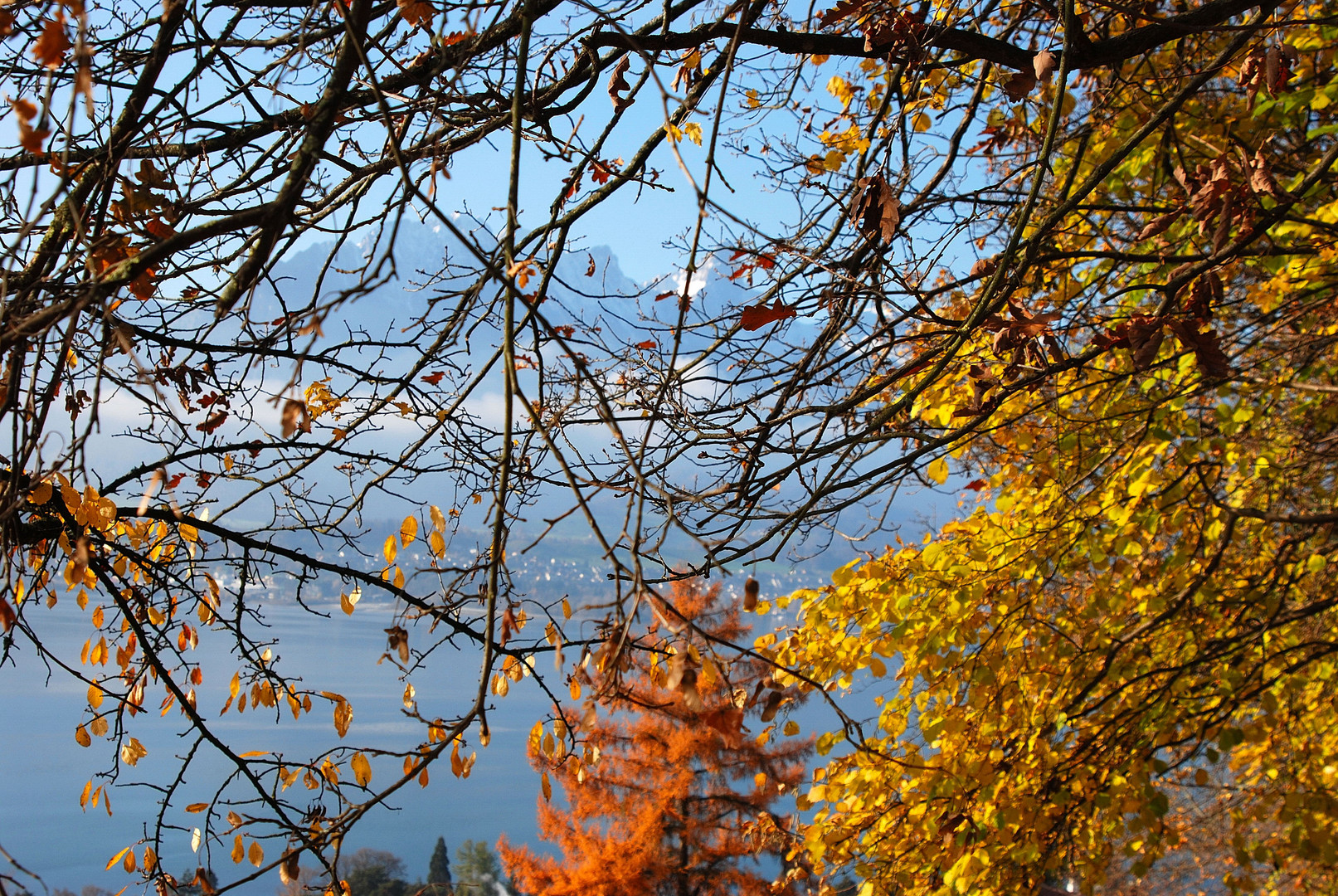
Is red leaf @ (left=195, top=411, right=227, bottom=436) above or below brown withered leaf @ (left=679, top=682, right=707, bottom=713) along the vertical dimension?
above

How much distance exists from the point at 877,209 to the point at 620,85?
88cm

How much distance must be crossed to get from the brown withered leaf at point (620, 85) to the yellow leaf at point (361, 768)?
197 centimetres

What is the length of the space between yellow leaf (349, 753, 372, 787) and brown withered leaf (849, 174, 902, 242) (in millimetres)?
1940

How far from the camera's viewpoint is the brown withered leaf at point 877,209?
1.73 metres

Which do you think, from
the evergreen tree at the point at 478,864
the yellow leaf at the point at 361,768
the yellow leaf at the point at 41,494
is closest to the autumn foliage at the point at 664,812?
the evergreen tree at the point at 478,864

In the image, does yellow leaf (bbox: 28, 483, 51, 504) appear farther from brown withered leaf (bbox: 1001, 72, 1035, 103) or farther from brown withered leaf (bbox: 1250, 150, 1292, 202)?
brown withered leaf (bbox: 1250, 150, 1292, 202)

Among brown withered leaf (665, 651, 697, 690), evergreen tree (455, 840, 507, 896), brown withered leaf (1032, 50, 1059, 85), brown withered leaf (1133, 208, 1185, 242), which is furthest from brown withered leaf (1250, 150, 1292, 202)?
evergreen tree (455, 840, 507, 896)

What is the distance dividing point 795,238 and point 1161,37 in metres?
0.99

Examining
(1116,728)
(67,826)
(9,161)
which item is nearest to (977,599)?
(1116,728)

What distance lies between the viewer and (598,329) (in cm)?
274

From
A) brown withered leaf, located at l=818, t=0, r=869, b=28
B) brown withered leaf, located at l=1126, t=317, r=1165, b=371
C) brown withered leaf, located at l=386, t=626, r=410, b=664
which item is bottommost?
brown withered leaf, located at l=386, t=626, r=410, b=664

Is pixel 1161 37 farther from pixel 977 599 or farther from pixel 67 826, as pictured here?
pixel 67 826

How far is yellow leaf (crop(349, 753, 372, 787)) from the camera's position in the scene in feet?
7.51

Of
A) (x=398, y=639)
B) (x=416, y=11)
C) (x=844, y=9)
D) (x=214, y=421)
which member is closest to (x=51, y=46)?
(x=416, y=11)
